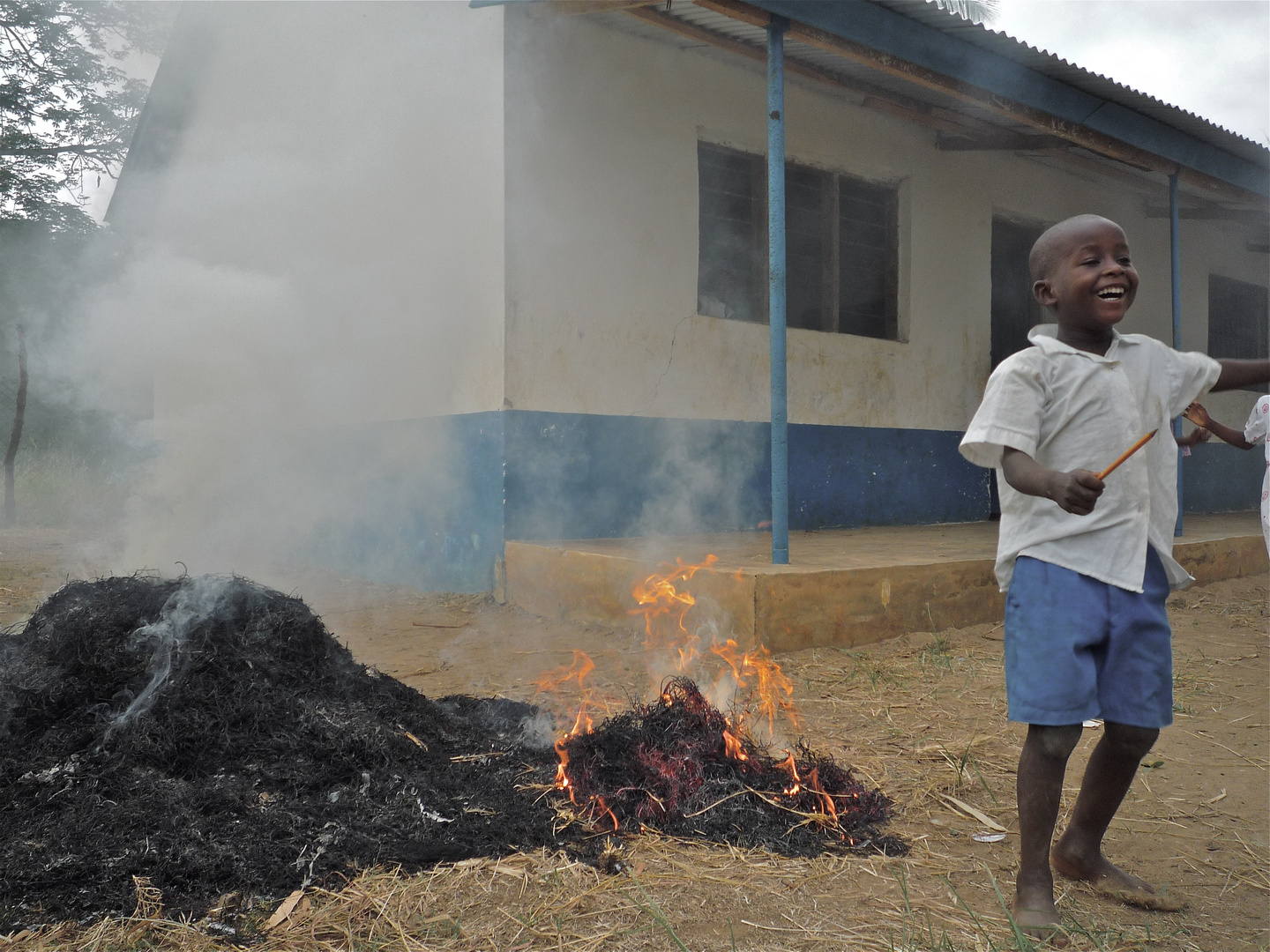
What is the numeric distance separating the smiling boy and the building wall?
4253 millimetres

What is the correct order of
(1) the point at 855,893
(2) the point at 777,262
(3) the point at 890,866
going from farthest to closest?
(2) the point at 777,262 → (3) the point at 890,866 → (1) the point at 855,893

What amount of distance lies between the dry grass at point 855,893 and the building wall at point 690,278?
3671 mm

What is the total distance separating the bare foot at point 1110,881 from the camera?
2.19 metres

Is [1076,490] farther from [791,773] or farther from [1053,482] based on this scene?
[791,773]

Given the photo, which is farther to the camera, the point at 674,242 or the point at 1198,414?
the point at 674,242

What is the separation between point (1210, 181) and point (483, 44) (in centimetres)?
614

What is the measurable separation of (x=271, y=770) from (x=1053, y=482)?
84.4 inches

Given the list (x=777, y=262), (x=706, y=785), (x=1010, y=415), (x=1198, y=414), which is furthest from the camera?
(x=777, y=262)

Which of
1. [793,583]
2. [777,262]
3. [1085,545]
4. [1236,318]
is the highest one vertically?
[1236,318]

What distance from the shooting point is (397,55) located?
6.85 metres

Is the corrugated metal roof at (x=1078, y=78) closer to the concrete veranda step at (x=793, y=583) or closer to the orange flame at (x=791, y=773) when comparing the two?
the concrete veranda step at (x=793, y=583)

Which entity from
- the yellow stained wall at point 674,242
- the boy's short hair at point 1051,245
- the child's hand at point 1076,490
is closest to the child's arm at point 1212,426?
the boy's short hair at point 1051,245

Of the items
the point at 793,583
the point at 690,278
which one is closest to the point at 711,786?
the point at 793,583

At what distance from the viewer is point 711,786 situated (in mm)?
2691
